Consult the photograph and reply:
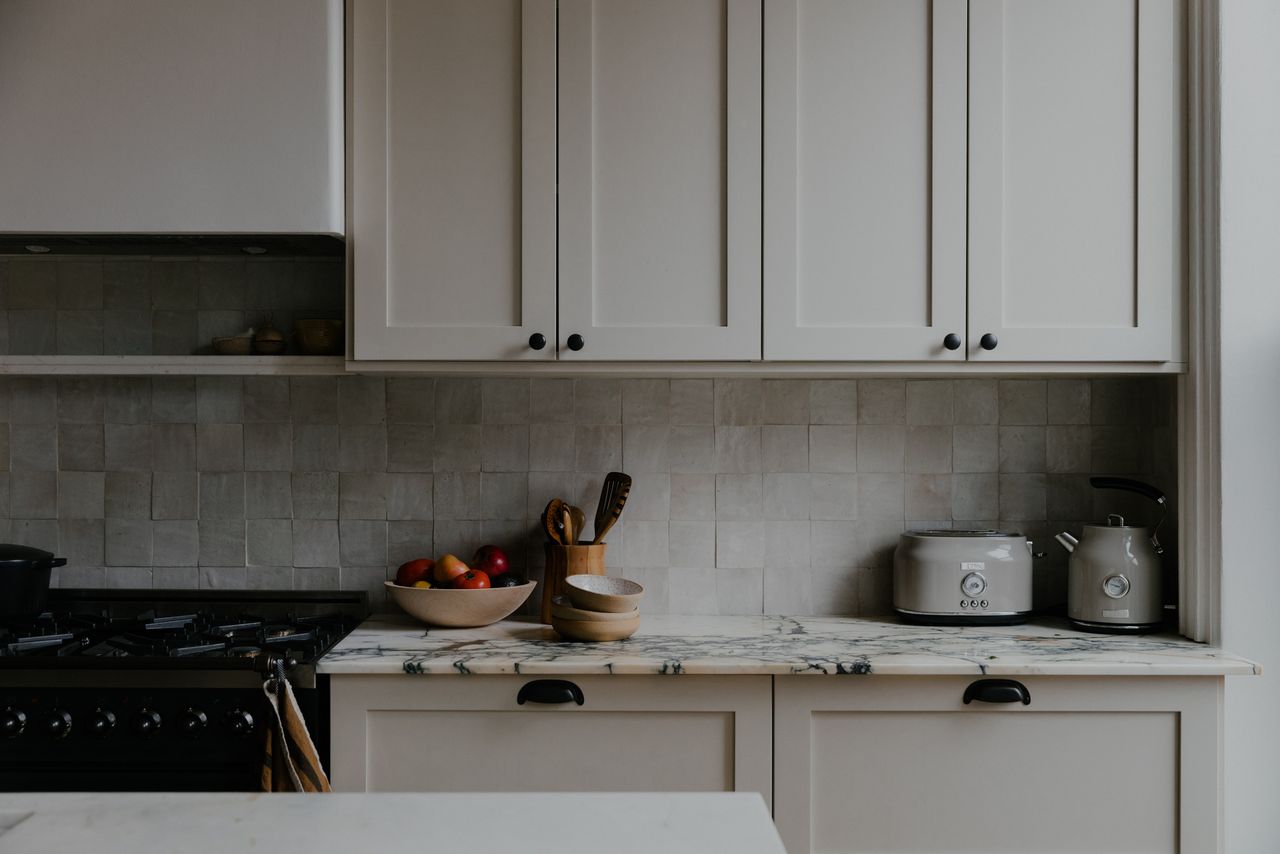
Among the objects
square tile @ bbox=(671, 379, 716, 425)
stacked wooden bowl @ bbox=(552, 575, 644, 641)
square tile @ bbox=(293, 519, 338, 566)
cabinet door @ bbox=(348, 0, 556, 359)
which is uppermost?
cabinet door @ bbox=(348, 0, 556, 359)

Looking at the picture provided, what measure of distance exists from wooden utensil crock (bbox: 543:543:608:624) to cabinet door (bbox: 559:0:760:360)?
475mm

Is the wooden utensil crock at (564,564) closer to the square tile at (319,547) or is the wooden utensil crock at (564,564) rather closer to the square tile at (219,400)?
the square tile at (319,547)

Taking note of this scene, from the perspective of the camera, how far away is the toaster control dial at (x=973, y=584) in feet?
7.15

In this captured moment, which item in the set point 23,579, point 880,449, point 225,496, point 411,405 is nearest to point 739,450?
point 880,449

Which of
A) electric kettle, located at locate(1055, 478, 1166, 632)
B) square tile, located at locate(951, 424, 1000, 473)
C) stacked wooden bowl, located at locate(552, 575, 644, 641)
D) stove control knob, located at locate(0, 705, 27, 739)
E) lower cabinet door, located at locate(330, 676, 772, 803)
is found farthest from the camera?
square tile, located at locate(951, 424, 1000, 473)

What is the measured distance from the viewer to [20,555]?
7.14 feet

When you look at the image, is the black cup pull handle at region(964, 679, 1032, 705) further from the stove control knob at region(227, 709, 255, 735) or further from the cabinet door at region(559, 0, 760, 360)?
the stove control knob at region(227, 709, 255, 735)

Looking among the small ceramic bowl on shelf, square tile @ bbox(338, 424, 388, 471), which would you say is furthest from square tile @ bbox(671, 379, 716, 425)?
square tile @ bbox(338, 424, 388, 471)

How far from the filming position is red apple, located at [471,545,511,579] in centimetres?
A: 228

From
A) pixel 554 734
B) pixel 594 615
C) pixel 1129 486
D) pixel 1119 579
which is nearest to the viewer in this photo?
pixel 554 734

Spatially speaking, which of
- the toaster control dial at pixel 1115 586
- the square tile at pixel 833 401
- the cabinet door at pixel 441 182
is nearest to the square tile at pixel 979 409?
the square tile at pixel 833 401

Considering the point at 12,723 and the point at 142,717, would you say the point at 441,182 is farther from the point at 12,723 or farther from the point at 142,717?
the point at 12,723

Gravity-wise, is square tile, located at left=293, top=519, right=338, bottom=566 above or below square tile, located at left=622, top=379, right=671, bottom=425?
below

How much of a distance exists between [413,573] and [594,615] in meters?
0.48
